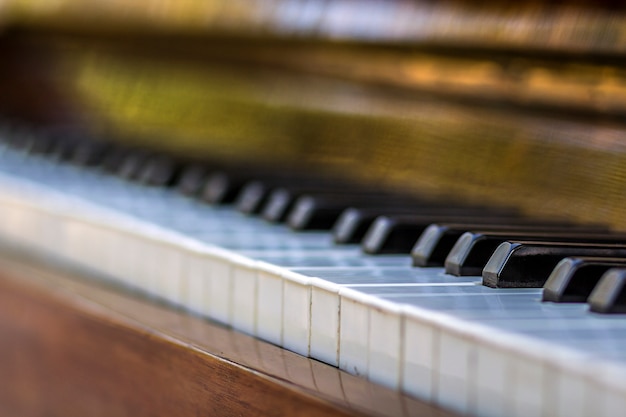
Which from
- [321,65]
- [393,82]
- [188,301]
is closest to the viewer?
[188,301]

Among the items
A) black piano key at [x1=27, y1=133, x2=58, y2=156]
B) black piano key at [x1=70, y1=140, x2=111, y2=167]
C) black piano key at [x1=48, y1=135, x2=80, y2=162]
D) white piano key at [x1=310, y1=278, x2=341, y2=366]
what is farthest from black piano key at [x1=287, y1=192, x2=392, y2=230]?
black piano key at [x1=27, y1=133, x2=58, y2=156]

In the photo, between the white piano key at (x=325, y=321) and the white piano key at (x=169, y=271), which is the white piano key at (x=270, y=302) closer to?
the white piano key at (x=325, y=321)

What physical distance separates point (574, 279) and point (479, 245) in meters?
0.15

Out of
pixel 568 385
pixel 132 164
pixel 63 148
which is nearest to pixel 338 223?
pixel 568 385

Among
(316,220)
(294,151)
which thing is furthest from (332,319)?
(294,151)

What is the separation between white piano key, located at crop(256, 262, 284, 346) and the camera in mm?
889

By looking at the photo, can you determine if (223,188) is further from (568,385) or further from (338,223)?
(568,385)

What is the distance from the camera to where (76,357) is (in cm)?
121

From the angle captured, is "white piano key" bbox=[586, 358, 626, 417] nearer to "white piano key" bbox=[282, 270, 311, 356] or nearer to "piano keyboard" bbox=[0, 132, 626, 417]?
"piano keyboard" bbox=[0, 132, 626, 417]

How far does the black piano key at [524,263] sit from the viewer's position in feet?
2.68

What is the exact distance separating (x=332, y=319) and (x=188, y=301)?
0.30m

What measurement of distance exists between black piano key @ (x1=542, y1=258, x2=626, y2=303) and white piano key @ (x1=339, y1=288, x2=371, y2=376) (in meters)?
0.14

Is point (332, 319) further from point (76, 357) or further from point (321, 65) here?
point (321, 65)

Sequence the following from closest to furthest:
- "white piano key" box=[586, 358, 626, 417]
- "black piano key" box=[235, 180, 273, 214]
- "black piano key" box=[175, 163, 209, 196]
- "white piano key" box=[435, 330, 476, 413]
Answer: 1. "white piano key" box=[586, 358, 626, 417]
2. "white piano key" box=[435, 330, 476, 413]
3. "black piano key" box=[235, 180, 273, 214]
4. "black piano key" box=[175, 163, 209, 196]
